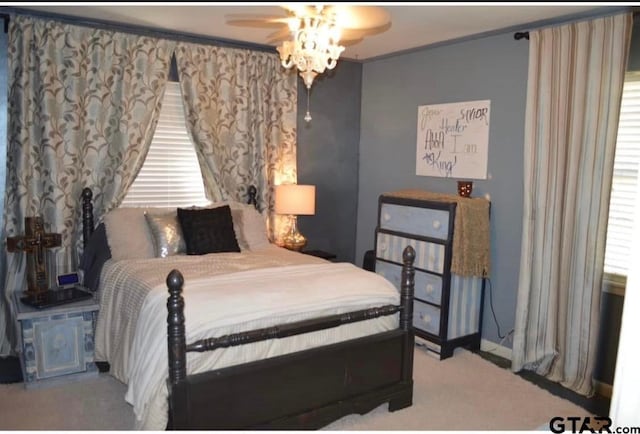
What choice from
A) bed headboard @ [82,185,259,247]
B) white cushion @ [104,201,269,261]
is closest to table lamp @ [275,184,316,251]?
white cushion @ [104,201,269,261]

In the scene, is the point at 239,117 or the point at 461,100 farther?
the point at 239,117

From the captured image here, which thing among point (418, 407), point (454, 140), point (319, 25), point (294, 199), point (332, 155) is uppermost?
point (319, 25)

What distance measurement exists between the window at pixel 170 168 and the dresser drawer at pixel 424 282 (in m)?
1.71

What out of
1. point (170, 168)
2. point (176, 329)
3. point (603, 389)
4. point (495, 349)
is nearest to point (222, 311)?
point (176, 329)

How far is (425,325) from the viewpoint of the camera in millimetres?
3832

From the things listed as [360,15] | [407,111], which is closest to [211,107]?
[407,111]

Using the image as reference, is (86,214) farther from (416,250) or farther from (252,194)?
(416,250)

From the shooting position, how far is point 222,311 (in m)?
2.44

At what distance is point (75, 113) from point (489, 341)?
3.50m

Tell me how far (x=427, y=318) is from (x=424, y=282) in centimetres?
27

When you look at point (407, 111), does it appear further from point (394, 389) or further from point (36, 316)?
point (36, 316)

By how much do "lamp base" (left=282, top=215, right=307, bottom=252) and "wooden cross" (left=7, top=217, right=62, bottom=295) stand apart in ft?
5.94

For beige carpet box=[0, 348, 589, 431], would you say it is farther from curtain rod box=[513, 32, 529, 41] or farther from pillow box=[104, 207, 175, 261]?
curtain rod box=[513, 32, 529, 41]

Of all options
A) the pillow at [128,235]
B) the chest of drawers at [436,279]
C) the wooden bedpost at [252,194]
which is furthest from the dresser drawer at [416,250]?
the pillow at [128,235]
